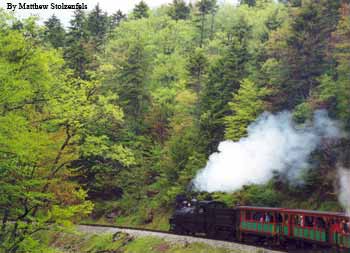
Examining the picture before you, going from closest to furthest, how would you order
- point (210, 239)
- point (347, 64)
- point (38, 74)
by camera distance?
point (38, 74) < point (210, 239) < point (347, 64)

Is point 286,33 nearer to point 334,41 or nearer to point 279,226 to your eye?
point 334,41

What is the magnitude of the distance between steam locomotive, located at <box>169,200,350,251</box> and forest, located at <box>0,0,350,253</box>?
3136mm

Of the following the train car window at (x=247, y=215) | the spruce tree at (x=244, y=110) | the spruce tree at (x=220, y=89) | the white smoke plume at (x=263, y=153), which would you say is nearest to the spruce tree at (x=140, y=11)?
the spruce tree at (x=220, y=89)

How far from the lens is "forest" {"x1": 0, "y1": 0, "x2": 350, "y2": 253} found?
18.3 m

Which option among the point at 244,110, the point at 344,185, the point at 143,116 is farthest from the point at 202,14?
the point at 344,185

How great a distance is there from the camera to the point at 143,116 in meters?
54.4

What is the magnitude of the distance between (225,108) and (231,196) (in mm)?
9121

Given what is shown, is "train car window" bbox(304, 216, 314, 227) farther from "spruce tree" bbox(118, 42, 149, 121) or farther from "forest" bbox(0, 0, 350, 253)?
"spruce tree" bbox(118, 42, 149, 121)

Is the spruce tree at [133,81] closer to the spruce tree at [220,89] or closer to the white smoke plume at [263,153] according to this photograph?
the spruce tree at [220,89]

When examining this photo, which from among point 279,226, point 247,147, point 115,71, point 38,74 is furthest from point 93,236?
point 115,71

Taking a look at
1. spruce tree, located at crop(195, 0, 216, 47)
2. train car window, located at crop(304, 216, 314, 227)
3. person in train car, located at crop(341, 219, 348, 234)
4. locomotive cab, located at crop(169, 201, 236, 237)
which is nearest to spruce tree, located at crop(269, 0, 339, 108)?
locomotive cab, located at crop(169, 201, 236, 237)

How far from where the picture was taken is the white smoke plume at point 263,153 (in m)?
29.3

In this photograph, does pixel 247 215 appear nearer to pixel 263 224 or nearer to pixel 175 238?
pixel 263 224

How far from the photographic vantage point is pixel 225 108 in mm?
37406
